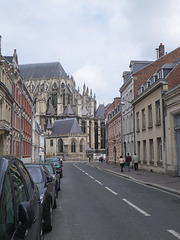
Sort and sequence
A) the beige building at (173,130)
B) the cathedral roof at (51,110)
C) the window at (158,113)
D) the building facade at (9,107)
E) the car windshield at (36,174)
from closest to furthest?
the car windshield at (36,174) → the beige building at (173,130) → the window at (158,113) → the building facade at (9,107) → the cathedral roof at (51,110)

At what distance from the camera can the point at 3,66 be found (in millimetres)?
22828

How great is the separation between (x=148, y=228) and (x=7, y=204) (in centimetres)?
415

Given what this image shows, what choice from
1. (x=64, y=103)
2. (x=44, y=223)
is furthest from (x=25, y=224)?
(x=64, y=103)

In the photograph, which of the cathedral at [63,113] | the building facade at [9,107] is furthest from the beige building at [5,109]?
the cathedral at [63,113]

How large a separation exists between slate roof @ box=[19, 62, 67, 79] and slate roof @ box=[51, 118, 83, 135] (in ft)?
54.7

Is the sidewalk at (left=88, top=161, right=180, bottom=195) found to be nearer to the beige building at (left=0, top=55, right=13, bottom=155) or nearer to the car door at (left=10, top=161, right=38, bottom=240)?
the car door at (left=10, top=161, right=38, bottom=240)

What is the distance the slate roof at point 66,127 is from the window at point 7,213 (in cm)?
7555

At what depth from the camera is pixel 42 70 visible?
9350 centimetres

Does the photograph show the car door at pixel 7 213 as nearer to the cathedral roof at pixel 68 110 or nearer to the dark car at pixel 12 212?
the dark car at pixel 12 212

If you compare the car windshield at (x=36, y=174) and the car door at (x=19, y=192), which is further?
the car windshield at (x=36, y=174)

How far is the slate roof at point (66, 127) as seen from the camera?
7876 cm

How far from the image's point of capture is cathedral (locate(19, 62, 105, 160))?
77.8 meters

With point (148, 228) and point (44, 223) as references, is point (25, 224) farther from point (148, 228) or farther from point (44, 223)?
point (148, 228)

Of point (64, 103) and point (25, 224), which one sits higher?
point (64, 103)
